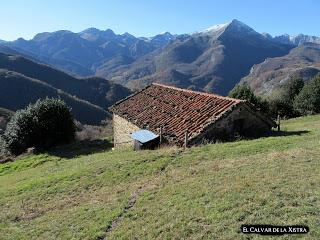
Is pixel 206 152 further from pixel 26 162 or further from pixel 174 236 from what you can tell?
pixel 26 162

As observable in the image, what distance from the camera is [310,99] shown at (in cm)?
4534

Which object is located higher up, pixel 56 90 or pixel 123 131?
pixel 123 131

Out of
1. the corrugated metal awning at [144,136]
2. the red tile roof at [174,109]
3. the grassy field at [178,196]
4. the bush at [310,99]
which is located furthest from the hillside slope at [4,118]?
the grassy field at [178,196]

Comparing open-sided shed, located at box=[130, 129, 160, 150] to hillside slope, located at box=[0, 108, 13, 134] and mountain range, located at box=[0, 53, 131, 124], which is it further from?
mountain range, located at box=[0, 53, 131, 124]

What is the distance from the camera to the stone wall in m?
28.3

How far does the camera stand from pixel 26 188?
64.1 feet

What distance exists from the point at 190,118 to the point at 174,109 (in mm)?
2803

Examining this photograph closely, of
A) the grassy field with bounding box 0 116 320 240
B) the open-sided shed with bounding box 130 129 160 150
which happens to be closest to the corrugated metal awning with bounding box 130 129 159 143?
the open-sided shed with bounding box 130 129 160 150

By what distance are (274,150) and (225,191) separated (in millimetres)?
5828

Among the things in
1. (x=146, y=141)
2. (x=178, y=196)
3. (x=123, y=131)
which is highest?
(x=146, y=141)

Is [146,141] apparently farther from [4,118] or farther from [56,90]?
[56,90]

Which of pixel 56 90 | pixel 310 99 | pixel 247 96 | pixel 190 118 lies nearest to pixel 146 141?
pixel 190 118

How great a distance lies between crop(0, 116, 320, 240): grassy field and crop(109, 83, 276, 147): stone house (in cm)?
282

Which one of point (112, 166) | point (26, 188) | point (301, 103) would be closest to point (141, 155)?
point (112, 166)
